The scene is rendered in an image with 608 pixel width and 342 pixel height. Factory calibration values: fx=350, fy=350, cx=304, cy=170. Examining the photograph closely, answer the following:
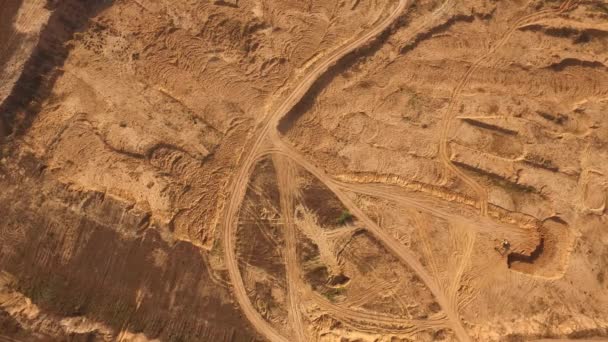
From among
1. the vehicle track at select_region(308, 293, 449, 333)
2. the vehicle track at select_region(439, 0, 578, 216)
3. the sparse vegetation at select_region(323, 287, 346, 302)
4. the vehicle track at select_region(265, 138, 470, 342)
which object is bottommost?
the vehicle track at select_region(308, 293, 449, 333)

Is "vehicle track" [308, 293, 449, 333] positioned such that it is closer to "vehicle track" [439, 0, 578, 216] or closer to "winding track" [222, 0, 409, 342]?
"winding track" [222, 0, 409, 342]

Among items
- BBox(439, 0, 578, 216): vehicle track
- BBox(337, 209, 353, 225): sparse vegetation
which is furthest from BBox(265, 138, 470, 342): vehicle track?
BBox(439, 0, 578, 216): vehicle track

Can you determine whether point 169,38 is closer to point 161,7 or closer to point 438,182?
point 161,7

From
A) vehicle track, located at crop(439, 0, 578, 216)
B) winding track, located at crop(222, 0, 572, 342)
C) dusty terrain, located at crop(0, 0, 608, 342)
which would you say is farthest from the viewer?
vehicle track, located at crop(439, 0, 578, 216)

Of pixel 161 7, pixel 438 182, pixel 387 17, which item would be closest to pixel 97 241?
pixel 161 7

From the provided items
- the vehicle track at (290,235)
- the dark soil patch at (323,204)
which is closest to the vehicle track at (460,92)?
the dark soil patch at (323,204)
